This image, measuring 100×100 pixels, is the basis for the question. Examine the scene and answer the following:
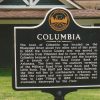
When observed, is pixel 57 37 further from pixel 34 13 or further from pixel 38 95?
pixel 34 13

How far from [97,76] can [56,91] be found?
761 mm

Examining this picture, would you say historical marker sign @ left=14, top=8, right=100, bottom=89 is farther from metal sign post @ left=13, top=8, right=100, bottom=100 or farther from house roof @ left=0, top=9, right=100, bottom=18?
house roof @ left=0, top=9, right=100, bottom=18

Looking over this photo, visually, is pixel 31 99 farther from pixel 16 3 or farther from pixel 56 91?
pixel 16 3

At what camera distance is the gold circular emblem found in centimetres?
893

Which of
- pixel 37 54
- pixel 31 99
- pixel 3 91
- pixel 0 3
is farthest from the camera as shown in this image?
pixel 0 3

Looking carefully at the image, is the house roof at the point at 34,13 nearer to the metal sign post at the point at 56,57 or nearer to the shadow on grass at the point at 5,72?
the shadow on grass at the point at 5,72

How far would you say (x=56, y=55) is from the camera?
8.93 meters

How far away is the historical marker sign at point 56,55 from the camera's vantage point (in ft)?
Result: 29.0

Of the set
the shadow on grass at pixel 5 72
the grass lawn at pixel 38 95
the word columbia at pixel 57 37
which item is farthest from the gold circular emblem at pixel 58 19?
the shadow on grass at pixel 5 72

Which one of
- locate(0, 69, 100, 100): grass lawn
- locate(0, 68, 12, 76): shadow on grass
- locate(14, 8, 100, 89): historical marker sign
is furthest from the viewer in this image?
locate(0, 68, 12, 76): shadow on grass

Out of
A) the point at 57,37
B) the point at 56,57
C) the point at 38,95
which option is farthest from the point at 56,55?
the point at 38,95

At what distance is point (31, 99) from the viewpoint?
42.9 feet

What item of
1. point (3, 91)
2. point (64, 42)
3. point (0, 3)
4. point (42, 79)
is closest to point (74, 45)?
point (64, 42)

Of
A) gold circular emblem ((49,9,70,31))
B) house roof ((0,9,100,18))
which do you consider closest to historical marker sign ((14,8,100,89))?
gold circular emblem ((49,9,70,31))
